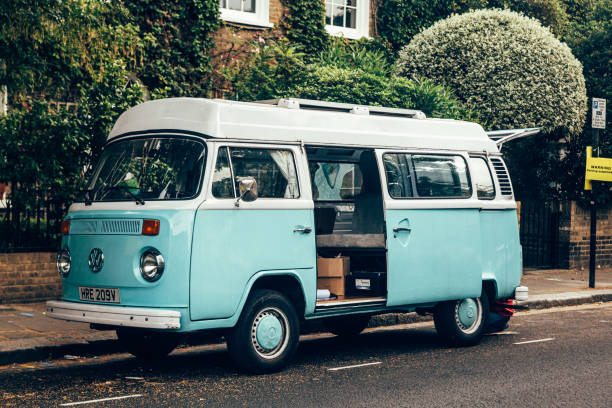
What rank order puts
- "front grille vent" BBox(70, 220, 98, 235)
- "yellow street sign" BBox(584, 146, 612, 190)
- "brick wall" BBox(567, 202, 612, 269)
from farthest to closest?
"brick wall" BBox(567, 202, 612, 269) < "yellow street sign" BBox(584, 146, 612, 190) < "front grille vent" BBox(70, 220, 98, 235)

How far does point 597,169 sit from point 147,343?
380 inches

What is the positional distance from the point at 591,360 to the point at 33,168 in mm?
7329

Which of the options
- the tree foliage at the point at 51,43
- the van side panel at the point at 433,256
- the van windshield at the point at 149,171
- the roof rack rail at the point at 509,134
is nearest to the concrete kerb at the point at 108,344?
the van windshield at the point at 149,171

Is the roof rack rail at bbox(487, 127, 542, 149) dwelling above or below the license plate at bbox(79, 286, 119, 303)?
above

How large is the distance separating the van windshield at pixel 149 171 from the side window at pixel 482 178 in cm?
378

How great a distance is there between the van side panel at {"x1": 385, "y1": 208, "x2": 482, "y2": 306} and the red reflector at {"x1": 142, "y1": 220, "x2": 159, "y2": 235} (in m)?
2.67

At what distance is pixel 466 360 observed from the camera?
8.54 m

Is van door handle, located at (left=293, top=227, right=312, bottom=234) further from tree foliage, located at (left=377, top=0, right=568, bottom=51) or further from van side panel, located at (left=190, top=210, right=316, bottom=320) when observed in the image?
tree foliage, located at (left=377, top=0, right=568, bottom=51)

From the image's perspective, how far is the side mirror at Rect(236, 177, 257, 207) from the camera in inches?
282

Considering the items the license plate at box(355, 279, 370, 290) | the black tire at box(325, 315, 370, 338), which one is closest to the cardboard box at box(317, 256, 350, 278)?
the license plate at box(355, 279, 370, 290)

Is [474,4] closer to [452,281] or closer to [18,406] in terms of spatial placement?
[452,281]

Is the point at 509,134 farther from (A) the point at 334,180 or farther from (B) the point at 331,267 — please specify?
(B) the point at 331,267

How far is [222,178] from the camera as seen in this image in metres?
7.31

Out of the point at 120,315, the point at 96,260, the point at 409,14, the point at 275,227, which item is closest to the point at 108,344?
the point at 96,260
